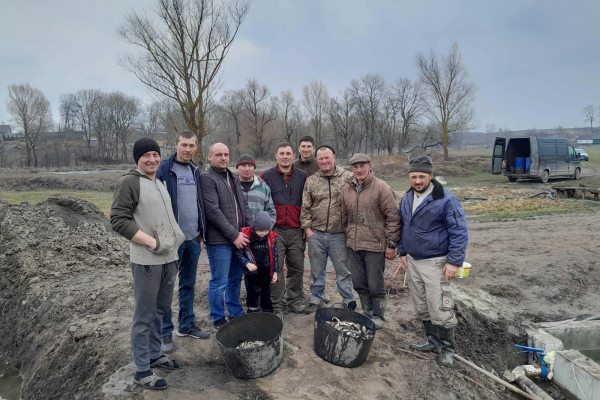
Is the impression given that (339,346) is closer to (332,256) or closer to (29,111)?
(332,256)

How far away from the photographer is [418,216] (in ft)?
11.3

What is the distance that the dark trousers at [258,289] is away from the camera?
3924mm

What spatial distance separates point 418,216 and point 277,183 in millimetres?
1665

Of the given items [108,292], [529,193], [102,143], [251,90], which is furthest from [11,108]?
[529,193]

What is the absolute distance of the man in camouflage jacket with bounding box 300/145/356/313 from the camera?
13.3 feet

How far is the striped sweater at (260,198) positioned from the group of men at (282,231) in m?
0.01

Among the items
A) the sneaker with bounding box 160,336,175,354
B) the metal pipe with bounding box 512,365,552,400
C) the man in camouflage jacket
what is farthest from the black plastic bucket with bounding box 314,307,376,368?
the metal pipe with bounding box 512,365,552,400

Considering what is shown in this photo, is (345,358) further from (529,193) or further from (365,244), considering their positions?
(529,193)

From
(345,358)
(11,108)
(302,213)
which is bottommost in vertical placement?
(345,358)

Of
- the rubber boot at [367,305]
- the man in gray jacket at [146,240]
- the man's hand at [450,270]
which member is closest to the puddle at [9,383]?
the man in gray jacket at [146,240]

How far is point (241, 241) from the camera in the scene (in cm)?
352

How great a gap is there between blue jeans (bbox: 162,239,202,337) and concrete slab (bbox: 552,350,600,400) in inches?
169

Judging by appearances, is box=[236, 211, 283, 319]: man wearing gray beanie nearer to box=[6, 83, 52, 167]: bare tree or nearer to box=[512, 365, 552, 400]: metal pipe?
box=[512, 365, 552, 400]: metal pipe

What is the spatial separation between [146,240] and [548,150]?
2076 cm
